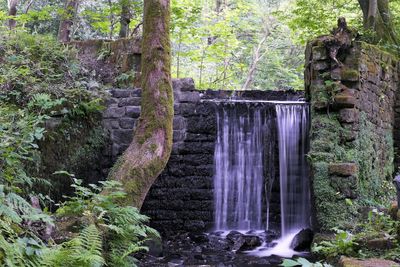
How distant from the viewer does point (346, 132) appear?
23.5 feet

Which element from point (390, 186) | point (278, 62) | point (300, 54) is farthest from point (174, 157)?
point (300, 54)

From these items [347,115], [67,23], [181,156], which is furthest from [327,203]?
[67,23]

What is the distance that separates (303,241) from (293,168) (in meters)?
1.53

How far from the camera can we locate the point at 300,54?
20.6m

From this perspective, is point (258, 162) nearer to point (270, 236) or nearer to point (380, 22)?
point (270, 236)

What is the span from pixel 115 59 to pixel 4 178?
5.03m

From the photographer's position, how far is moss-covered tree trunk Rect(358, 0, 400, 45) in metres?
10.2

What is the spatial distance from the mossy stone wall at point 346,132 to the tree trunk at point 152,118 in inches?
101

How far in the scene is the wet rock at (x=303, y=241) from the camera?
21.9ft

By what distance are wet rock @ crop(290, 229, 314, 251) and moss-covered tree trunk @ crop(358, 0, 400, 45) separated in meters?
5.36

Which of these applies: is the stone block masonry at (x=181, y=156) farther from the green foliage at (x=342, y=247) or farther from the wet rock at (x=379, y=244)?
the wet rock at (x=379, y=244)

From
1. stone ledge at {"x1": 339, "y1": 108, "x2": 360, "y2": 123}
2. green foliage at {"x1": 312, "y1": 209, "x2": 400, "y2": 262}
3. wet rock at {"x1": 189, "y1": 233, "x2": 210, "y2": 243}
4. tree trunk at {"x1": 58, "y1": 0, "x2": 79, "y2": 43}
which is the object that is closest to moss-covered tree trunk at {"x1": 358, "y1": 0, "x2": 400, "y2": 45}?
stone ledge at {"x1": 339, "y1": 108, "x2": 360, "y2": 123}

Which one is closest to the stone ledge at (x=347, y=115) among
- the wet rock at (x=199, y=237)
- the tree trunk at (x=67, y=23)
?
the wet rock at (x=199, y=237)

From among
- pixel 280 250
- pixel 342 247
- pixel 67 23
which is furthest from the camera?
pixel 67 23
